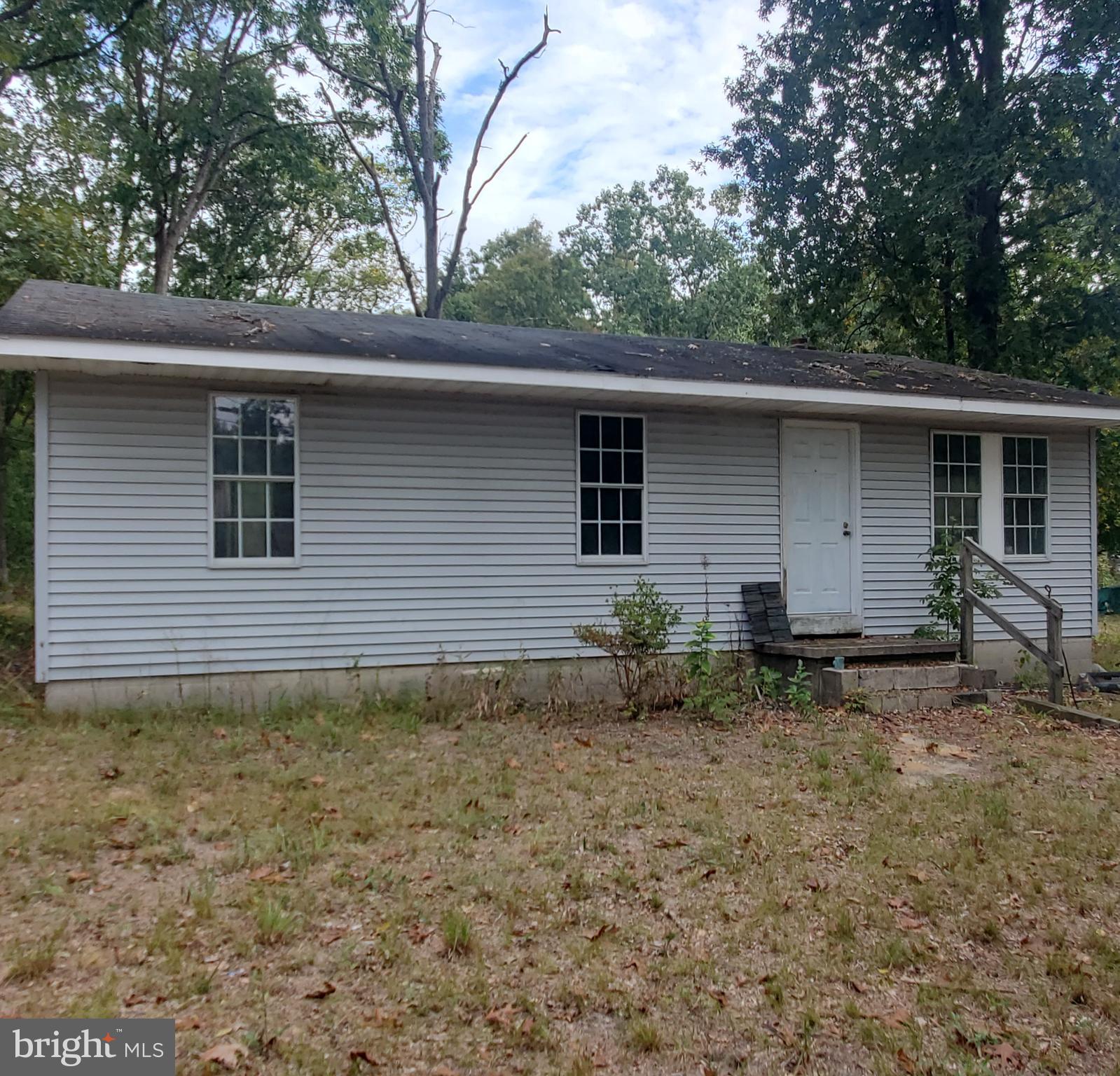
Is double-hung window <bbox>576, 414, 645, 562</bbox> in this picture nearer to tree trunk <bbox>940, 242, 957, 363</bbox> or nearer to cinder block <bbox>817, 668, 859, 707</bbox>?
cinder block <bbox>817, 668, 859, 707</bbox>

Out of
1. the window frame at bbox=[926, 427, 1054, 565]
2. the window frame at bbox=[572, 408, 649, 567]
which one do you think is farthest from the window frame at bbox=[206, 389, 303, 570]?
the window frame at bbox=[926, 427, 1054, 565]

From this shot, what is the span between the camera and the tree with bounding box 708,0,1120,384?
14258 mm

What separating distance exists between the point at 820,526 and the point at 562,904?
6.63 meters

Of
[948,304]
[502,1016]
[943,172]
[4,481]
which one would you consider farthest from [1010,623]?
[4,481]

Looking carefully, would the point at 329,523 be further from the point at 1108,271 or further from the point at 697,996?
the point at 1108,271

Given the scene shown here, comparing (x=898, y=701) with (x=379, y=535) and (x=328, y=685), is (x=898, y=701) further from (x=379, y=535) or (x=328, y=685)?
(x=328, y=685)

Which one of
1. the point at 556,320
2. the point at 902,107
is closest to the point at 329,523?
the point at 902,107

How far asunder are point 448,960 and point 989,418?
28.3 ft

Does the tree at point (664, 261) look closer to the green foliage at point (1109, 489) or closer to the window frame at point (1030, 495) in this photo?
the green foliage at point (1109, 489)

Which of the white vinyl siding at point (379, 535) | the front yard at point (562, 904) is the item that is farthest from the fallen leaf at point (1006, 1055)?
the white vinyl siding at point (379, 535)

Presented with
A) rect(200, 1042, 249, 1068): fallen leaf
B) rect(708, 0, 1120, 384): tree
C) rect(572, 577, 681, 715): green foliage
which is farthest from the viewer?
rect(708, 0, 1120, 384): tree

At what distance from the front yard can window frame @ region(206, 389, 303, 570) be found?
1.58 meters

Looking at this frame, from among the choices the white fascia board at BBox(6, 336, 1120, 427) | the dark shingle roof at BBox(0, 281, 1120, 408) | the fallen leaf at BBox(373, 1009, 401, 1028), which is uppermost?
the dark shingle roof at BBox(0, 281, 1120, 408)

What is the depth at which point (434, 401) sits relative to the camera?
8.08 meters
